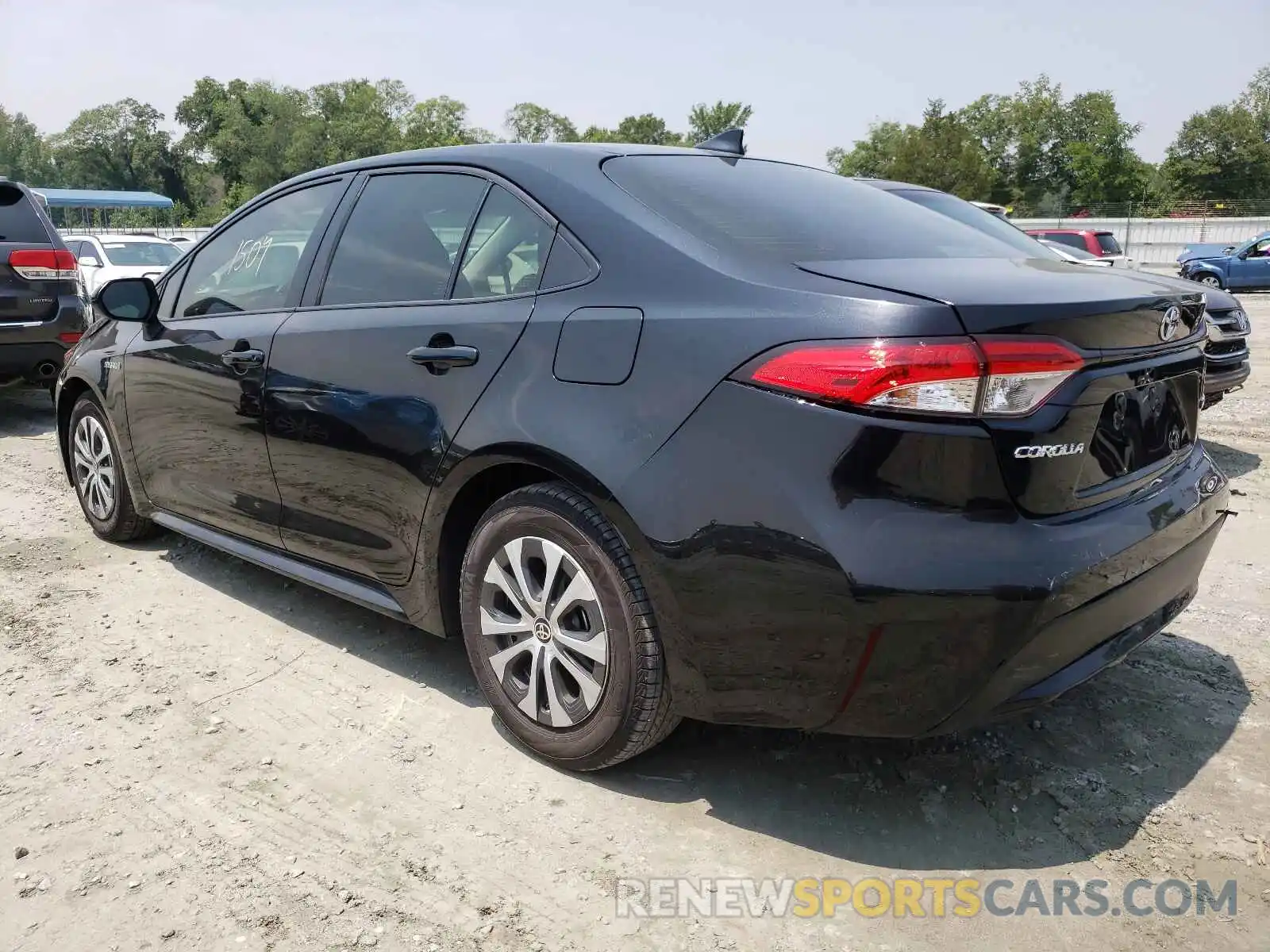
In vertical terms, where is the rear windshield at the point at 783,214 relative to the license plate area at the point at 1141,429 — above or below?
above

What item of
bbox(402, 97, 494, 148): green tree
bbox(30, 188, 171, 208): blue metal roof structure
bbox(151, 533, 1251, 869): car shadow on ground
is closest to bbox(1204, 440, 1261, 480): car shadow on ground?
bbox(151, 533, 1251, 869): car shadow on ground

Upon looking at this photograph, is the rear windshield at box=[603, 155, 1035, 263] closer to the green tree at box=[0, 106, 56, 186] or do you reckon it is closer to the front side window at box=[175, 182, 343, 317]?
the front side window at box=[175, 182, 343, 317]

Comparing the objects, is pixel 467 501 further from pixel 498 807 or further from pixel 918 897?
pixel 918 897

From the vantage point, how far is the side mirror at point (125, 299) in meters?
4.04

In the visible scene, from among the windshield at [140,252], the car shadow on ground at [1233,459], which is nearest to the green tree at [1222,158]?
the windshield at [140,252]

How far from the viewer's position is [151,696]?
3.19 metres

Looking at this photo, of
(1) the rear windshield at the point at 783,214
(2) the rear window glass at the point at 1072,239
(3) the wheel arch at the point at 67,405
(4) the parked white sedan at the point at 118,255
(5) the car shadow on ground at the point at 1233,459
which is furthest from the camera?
(2) the rear window glass at the point at 1072,239

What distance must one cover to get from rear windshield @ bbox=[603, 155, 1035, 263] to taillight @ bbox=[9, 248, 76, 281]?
6.53 m

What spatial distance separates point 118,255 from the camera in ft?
54.7

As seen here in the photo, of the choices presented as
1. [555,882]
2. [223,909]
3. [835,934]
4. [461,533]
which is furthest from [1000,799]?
[223,909]

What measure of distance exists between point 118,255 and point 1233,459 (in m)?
16.7

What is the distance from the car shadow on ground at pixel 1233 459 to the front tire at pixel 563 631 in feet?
16.1

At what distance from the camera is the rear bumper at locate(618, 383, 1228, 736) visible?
2018 millimetres

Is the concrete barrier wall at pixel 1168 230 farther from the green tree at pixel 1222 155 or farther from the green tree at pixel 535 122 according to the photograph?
the green tree at pixel 535 122
